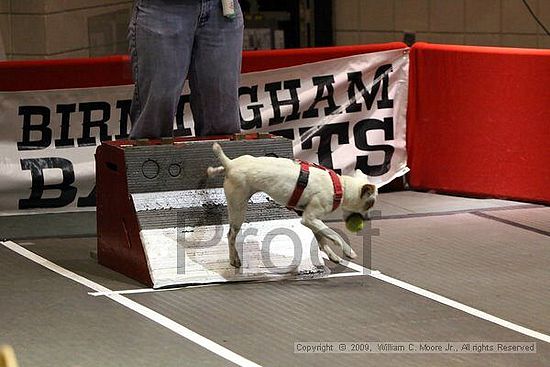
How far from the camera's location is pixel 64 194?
7348mm

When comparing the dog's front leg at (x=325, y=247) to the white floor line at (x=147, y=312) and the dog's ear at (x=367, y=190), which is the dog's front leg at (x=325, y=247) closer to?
the dog's ear at (x=367, y=190)

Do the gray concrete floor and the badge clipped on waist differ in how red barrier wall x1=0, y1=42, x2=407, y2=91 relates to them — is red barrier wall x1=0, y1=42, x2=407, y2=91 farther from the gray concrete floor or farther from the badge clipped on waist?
the badge clipped on waist

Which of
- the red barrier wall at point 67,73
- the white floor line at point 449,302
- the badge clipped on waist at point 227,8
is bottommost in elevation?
the white floor line at point 449,302

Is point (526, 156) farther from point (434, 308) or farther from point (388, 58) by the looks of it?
point (434, 308)

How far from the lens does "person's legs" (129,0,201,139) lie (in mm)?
5941

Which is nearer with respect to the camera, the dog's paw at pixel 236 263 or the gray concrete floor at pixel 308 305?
the gray concrete floor at pixel 308 305

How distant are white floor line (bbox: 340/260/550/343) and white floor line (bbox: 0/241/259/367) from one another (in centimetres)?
113

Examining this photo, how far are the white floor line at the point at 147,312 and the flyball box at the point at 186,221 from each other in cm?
20

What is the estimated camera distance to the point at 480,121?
301 inches

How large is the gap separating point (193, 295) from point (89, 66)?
221cm

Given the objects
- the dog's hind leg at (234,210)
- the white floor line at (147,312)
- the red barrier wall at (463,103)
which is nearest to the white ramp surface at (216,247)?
the dog's hind leg at (234,210)

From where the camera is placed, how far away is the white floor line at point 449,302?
5.03 meters

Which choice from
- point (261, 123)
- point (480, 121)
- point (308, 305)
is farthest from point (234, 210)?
point (480, 121)

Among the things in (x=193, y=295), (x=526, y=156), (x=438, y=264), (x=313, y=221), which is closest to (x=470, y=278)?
(x=438, y=264)
